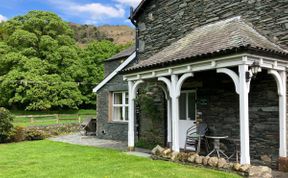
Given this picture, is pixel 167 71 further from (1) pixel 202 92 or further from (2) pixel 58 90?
(2) pixel 58 90

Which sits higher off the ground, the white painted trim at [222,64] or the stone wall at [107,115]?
the white painted trim at [222,64]

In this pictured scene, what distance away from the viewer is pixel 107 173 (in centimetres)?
793

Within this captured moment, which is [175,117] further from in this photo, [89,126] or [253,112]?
[89,126]

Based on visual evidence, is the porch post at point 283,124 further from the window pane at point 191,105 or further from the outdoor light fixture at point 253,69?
the window pane at point 191,105

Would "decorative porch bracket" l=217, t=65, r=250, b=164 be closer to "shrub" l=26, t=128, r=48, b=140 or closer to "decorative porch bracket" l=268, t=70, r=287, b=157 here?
"decorative porch bracket" l=268, t=70, r=287, b=157

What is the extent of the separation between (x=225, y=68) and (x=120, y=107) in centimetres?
926

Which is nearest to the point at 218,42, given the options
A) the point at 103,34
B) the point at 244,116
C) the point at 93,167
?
the point at 244,116

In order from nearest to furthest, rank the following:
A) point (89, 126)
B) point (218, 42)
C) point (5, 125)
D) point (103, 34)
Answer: point (218, 42), point (5, 125), point (89, 126), point (103, 34)

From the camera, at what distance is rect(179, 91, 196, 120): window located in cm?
1159

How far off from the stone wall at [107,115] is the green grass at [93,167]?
4744 mm

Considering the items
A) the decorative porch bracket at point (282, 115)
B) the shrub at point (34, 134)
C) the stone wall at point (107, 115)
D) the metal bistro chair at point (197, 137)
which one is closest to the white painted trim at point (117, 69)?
the stone wall at point (107, 115)

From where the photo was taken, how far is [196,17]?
38.7 feet

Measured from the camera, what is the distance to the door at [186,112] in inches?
456

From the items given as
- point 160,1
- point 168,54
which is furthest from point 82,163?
point 160,1
